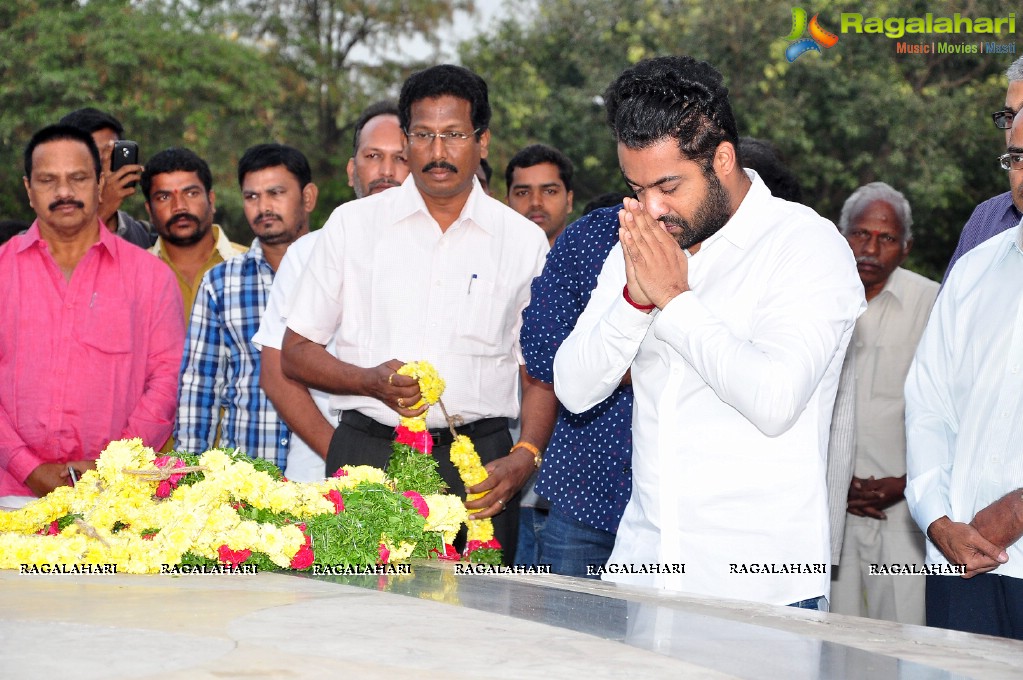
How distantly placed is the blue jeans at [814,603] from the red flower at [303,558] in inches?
49.9

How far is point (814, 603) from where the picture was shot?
3240 millimetres

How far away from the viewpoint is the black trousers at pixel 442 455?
4.75 metres

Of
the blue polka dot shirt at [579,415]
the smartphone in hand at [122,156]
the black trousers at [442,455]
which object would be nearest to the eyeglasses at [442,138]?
the blue polka dot shirt at [579,415]

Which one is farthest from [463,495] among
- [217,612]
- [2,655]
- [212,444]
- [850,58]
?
[850,58]

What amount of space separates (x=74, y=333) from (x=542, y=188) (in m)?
3.04

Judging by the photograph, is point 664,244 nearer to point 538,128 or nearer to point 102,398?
point 102,398

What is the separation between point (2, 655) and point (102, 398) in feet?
11.2

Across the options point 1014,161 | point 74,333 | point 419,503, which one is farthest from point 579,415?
point 74,333

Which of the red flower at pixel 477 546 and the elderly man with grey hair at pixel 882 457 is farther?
the elderly man with grey hair at pixel 882 457

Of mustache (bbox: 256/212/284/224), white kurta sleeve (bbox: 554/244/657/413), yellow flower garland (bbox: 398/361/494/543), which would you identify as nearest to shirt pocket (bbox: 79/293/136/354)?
mustache (bbox: 256/212/284/224)

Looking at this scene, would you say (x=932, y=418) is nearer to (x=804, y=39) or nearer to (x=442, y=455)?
(x=442, y=455)

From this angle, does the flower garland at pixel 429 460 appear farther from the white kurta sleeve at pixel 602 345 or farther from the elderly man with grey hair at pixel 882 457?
the elderly man with grey hair at pixel 882 457

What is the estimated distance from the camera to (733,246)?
3275mm

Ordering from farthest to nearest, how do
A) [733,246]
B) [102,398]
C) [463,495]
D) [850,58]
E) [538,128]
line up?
1. [538,128]
2. [850,58]
3. [102,398]
4. [463,495]
5. [733,246]
